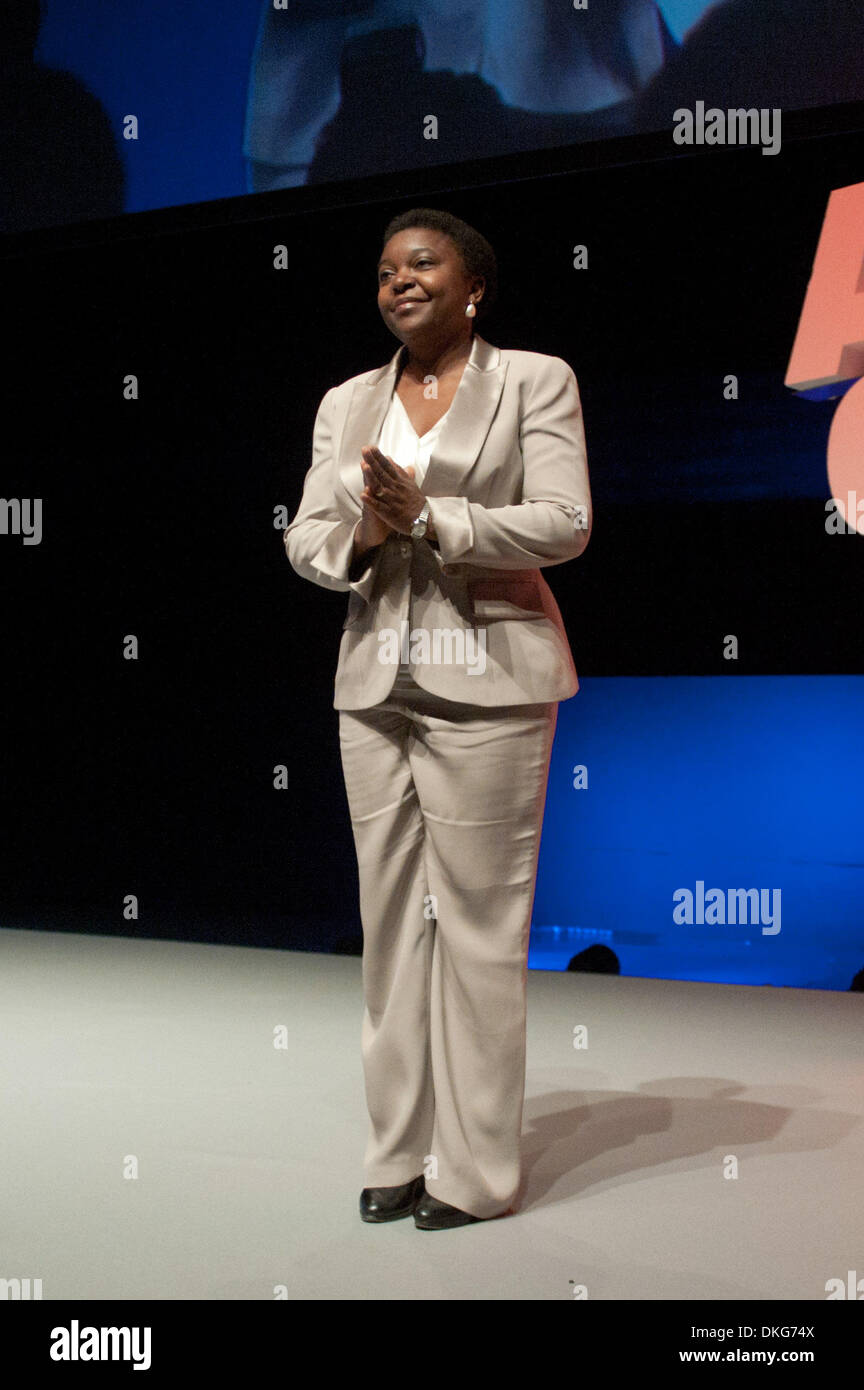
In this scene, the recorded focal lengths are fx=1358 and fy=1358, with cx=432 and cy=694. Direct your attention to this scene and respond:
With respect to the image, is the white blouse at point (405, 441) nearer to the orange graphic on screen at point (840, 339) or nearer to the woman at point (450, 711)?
the woman at point (450, 711)

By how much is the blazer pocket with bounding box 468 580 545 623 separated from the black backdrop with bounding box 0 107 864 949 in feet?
7.54

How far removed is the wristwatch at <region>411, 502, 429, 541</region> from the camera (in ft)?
6.52

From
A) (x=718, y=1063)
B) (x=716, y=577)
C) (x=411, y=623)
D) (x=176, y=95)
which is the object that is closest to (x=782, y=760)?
(x=716, y=577)

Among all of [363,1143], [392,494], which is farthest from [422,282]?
[363,1143]

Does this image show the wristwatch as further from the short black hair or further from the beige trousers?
the short black hair

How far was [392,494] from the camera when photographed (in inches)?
76.7

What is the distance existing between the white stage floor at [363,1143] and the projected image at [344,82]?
2.53 meters

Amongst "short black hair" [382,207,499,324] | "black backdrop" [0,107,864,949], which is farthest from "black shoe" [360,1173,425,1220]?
"black backdrop" [0,107,864,949]

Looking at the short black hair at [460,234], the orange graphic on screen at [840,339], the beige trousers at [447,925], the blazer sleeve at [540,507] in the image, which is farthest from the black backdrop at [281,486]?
the beige trousers at [447,925]

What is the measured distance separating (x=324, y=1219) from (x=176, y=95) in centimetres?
374

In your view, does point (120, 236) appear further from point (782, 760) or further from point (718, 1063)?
point (718, 1063)

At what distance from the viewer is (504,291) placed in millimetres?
4559

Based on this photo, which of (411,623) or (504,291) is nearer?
(411,623)

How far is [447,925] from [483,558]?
564 mm
